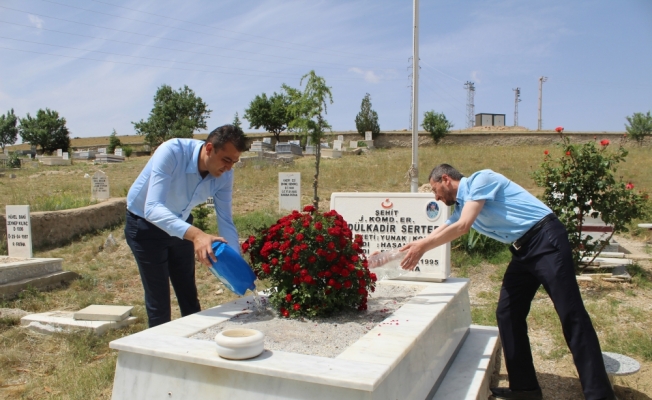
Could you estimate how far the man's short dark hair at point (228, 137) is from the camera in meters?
2.83

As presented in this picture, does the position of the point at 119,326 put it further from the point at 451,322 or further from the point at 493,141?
the point at 493,141

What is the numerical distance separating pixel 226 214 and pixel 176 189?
36 centimetres

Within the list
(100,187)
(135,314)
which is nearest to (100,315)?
(135,314)

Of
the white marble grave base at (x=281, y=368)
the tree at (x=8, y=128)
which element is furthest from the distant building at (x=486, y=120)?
the white marble grave base at (x=281, y=368)

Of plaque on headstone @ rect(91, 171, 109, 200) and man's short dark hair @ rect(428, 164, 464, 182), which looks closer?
man's short dark hair @ rect(428, 164, 464, 182)

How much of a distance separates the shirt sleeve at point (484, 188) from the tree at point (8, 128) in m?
56.5

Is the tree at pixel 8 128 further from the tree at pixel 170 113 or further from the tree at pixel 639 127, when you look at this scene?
the tree at pixel 639 127

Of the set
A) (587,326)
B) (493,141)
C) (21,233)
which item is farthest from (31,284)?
(493,141)

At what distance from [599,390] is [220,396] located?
1921 millimetres

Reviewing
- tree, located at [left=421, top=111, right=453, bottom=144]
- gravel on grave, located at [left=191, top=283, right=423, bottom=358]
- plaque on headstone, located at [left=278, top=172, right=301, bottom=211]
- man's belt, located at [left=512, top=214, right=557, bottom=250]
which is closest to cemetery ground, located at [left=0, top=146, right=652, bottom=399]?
plaque on headstone, located at [left=278, top=172, right=301, bottom=211]

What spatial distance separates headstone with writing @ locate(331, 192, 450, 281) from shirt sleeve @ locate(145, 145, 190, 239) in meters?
2.13

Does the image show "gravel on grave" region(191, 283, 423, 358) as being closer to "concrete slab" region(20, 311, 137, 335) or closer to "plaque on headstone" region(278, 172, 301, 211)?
"concrete slab" region(20, 311, 137, 335)

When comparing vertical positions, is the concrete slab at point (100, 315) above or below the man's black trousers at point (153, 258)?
below

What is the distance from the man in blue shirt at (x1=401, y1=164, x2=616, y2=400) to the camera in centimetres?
269
